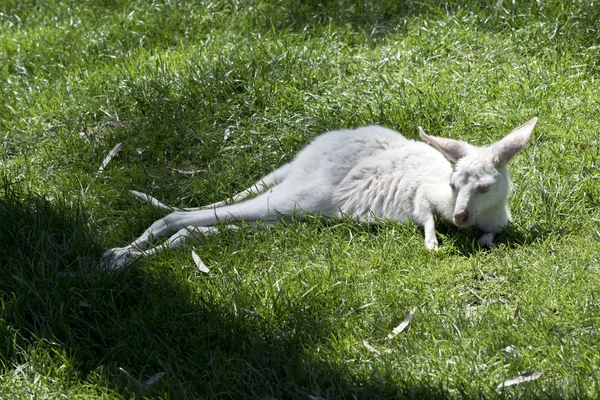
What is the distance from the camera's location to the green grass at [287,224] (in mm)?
3992

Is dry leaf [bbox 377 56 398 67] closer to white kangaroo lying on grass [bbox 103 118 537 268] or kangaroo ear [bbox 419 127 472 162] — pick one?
white kangaroo lying on grass [bbox 103 118 537 268]

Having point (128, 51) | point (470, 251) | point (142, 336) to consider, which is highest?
point (128, 51)

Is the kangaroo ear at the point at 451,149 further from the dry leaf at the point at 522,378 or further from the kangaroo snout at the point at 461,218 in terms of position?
the dry leaf at the point at 522,378

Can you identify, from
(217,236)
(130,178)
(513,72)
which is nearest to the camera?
(217,236)

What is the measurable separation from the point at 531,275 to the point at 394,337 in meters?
0.90

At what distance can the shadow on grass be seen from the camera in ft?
12.8

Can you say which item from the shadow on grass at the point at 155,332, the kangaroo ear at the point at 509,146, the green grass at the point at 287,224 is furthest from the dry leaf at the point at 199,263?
the kangaroo ear at the point at 509,146

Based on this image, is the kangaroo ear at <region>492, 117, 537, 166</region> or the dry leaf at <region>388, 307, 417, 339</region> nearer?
the dry leaf at <region>388, 307, 417, 339</region>

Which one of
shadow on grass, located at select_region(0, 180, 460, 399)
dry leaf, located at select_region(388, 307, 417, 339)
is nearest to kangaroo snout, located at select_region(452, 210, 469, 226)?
dry leaf, located at select_region(388, 307, 417, 339)

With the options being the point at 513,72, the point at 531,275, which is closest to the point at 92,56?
the point at 513,72

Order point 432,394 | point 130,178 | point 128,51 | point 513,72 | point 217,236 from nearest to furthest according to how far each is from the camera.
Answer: point 432,394
point 217,236
point 130,178
point 513,72
point 128,51

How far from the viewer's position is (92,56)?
7.68 m

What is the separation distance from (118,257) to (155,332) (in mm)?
819

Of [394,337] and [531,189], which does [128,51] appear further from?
[394,337]
